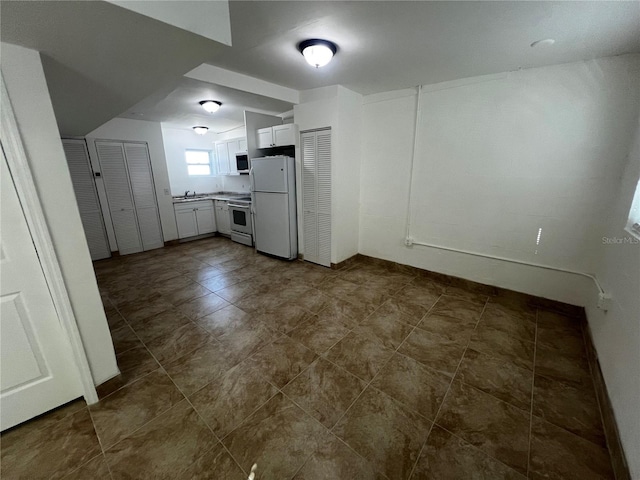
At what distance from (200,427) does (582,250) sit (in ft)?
11.5

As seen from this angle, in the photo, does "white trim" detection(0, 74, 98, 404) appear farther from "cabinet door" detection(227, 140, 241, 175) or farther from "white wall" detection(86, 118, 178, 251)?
"cabinet door" detection(227, 140, 241, 175)

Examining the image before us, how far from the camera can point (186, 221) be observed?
17.1ft

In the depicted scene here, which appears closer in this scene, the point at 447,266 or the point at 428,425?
the point at 428,425

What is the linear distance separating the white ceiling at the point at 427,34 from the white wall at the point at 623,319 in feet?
2.90

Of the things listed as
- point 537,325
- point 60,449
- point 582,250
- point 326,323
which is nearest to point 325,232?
point 326,323

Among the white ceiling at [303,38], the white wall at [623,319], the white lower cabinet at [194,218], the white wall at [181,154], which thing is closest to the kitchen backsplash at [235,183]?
the white wall at [181,154]

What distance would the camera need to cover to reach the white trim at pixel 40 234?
→ 3.88 feet

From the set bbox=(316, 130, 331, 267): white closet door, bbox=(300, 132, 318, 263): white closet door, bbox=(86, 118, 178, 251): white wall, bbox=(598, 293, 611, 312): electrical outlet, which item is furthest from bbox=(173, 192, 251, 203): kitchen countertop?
bbox=(598, 293, 611, 312): electrical outlet

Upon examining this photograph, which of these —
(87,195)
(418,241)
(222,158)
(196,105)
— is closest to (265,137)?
(196,105)

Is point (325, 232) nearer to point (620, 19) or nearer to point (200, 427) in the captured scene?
point (200, 427)

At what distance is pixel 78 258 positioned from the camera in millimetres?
1471

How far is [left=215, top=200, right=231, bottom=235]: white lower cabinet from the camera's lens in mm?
5332

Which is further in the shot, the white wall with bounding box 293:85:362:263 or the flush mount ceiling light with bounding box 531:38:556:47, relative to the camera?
the white wall with bounding box 293:85:362:263

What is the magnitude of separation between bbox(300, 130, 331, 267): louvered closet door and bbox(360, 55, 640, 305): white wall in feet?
2.34
